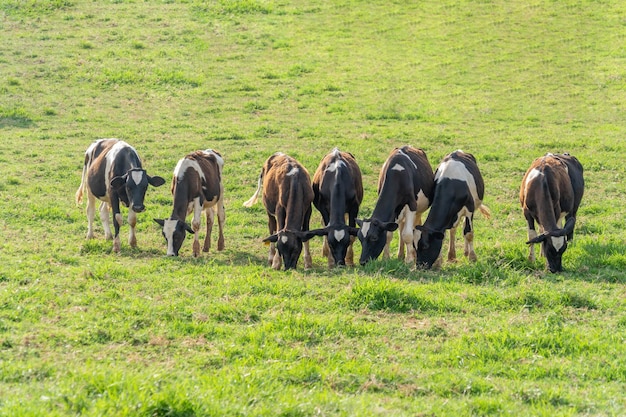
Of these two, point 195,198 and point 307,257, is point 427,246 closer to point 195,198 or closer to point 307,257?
point 307,257

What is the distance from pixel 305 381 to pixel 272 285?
3410 millimetres

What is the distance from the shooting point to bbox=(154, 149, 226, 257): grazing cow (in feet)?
47.6

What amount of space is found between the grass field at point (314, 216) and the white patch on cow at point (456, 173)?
1.20 m

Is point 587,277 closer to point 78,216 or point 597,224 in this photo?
point 597,224

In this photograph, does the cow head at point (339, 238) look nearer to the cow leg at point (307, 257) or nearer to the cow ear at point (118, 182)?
the cow leg at point (307, 257)

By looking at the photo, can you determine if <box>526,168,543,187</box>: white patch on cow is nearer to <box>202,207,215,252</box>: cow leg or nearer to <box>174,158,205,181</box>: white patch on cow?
<box>174,158,205,181</box>: white patch on cow

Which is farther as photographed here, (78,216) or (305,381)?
Answer: (78,216)

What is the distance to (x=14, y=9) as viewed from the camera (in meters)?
36.8

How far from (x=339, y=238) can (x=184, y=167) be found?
3.44 metres

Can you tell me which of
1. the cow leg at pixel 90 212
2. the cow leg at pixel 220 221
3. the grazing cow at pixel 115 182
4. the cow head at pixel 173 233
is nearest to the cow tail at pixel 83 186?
the grazing cow at pixel 115 182

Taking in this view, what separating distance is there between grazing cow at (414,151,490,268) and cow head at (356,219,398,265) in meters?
0.57

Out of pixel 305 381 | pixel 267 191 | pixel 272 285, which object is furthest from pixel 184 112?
pixel 305 381

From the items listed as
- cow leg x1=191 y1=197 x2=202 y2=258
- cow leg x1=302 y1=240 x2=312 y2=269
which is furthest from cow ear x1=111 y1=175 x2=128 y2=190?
cow leg x1=302 y1=240 x2=312 y2=269

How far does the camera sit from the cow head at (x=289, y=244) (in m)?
13.8
